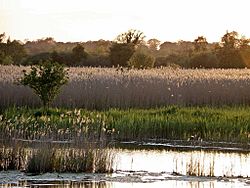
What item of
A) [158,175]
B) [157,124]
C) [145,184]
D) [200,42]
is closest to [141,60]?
[157,124]

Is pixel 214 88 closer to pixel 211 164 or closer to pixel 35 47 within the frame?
pixel 211 164

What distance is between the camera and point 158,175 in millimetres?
16750

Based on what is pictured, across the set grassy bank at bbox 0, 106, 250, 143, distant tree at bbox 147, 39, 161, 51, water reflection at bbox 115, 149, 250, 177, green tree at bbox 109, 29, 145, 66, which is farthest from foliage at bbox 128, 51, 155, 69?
distant tree at bbox 147, 39, 161, 51

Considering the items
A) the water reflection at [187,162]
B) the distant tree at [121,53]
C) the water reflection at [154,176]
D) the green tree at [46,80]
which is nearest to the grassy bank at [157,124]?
the green tree at [46,80]

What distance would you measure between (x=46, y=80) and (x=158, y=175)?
11760 millimetres

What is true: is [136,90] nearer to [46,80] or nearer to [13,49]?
Answer: [46,80]

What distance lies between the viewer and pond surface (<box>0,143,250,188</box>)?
15531 mm

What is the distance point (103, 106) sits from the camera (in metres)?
30.9

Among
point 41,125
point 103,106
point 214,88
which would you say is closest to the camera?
point 41,125

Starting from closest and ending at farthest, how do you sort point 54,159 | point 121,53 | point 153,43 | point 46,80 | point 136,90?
point 54,159
point 46,80
point 136,90
point 121,53
point 153,43

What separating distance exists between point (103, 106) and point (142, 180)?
15.0m

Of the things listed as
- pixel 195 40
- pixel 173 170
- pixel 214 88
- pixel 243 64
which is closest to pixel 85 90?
pixel 214 88

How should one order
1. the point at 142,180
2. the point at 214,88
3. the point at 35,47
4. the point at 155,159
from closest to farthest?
the point at 142,180, the point at 155,159, the point at 214,88, the point at 35,47

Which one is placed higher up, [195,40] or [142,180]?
[195,40]
